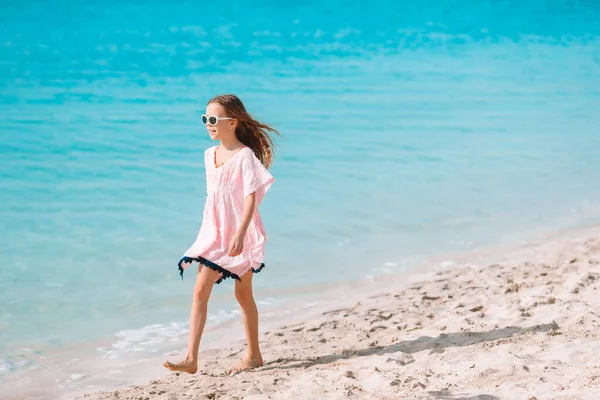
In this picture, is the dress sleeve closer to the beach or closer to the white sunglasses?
the white sunglasses

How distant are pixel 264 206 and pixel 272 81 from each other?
820cm

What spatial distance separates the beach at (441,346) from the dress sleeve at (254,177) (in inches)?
36.8

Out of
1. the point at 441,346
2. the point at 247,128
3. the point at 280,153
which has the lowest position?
the point at 441,346

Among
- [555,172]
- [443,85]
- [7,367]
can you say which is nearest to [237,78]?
[443,85]

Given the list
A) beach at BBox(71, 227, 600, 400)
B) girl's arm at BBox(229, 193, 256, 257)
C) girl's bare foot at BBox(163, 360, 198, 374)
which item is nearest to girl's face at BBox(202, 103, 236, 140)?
girl's arm at BBox(229, 193, 256, 257)

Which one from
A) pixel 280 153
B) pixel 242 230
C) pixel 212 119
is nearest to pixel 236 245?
pixel 242 230

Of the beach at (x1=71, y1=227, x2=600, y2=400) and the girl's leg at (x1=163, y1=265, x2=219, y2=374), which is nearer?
the beach at (x1=71, y1=227, x2=600, y2=400)

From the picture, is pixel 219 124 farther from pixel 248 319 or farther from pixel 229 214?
pixel 248 319

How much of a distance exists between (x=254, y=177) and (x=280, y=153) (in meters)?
6.87

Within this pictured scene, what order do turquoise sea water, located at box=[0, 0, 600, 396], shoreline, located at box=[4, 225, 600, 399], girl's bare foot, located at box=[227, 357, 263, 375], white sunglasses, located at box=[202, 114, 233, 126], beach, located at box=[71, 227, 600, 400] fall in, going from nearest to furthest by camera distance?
beach, located at box=[71, 227, 600, 400] < white sunglasses, located at box=[202, 114, 233, 126] < girl's bare foot, located at box=[227, 357, 263, 375] < shoreline, located at box=[4, 225, 600, 399] < turquoise sea water, located at box=[0, 0, 600, 396]

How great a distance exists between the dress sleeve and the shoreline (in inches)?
38.6

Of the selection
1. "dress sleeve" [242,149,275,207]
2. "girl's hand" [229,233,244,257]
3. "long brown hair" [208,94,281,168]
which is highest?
"long brown hair" [208,94,281,168]

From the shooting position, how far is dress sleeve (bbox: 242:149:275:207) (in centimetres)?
431

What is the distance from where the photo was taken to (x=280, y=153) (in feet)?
36.7
